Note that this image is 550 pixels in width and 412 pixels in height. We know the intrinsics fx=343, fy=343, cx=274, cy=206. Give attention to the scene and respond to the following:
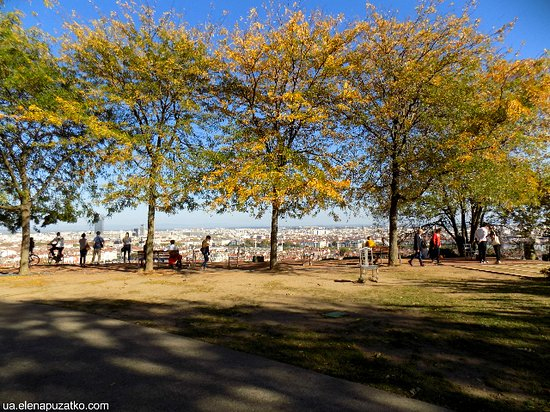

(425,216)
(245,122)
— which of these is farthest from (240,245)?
(425,216)

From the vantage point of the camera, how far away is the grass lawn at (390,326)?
3.99 m

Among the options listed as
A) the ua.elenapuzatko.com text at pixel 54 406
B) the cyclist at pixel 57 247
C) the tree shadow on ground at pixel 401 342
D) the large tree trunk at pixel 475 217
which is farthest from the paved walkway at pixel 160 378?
the large tree trunk at pixel 475 217

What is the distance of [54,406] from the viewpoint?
11.1 feet

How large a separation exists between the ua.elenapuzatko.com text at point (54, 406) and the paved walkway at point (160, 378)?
59mm

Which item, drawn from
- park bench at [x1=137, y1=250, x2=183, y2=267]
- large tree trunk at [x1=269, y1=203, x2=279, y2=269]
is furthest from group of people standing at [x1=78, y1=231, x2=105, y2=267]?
large tree trunk at [x1=269, y1=203, x2=279, y2=269]

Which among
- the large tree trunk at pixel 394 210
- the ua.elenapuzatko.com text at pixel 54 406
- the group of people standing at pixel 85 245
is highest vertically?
the large tree trunk at pixel 394 210

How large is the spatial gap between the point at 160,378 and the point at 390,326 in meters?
4.20

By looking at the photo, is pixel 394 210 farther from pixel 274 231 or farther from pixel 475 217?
pixel 475 217

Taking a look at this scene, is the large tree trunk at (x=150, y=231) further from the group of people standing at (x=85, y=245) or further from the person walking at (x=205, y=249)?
the group of people standing at (x=85, y=245)

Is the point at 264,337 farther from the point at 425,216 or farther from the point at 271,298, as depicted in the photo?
the point at 425,216

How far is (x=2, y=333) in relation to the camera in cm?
583

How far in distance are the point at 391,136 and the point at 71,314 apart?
14.3 m

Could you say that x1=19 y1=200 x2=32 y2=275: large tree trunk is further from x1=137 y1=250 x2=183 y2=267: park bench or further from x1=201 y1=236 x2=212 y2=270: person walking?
x1=201 y1=236 x2=212 y2=270: person walking

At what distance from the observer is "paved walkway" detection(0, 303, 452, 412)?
3.44 metres
